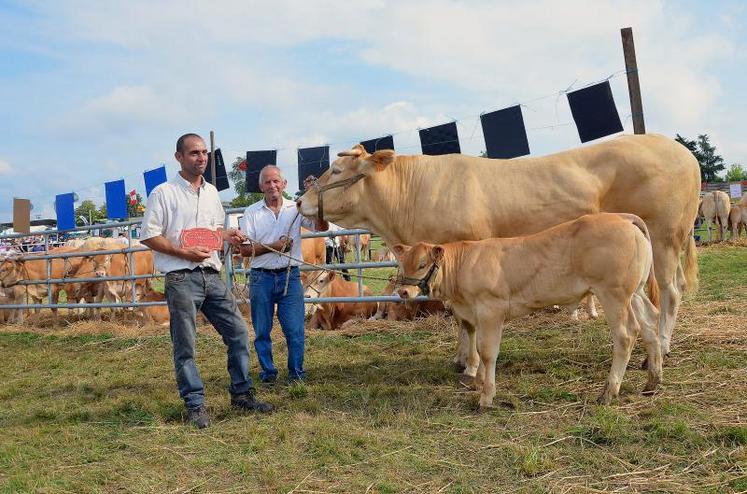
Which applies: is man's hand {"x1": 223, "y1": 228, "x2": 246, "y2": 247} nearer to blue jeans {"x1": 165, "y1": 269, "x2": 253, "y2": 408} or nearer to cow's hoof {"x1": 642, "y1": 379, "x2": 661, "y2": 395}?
blue jeans {"x1": 165, "y1": 269, "x2": 253, "y2": 408}

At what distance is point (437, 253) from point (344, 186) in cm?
161

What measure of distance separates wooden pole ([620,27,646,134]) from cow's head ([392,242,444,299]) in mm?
5097

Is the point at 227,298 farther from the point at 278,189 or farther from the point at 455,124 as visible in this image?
the point at 455,124

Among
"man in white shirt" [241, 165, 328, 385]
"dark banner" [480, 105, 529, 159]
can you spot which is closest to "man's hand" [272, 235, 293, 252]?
"man in white shirt" [241, 165, 328, 385]

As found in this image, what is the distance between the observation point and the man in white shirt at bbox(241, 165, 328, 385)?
6.71 m

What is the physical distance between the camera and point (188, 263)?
5359 mm

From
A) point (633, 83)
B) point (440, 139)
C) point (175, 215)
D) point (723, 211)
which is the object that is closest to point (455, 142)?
point (440, 139)

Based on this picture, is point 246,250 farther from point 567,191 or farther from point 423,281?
point 567,191

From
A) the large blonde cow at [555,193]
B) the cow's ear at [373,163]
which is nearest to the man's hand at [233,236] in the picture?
the large blonde cow at [555,193]

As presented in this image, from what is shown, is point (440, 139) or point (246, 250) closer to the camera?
point (246, 250)

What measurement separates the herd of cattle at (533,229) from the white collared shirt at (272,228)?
0.97 feet

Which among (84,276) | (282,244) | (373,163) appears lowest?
(84,276)

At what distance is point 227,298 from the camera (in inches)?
222

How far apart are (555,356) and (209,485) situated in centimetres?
391
